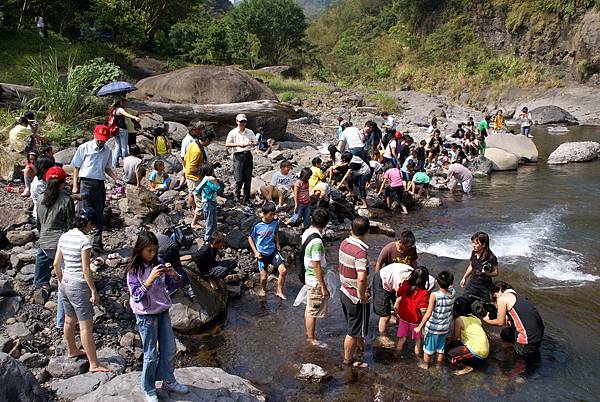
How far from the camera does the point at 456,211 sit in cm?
1315

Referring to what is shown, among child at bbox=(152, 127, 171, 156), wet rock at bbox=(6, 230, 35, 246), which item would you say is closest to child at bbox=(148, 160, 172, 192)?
child at bbox=(152, 127, 171, 156)

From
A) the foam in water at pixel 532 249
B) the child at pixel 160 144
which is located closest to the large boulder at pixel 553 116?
the foam in water at pixel 532 249

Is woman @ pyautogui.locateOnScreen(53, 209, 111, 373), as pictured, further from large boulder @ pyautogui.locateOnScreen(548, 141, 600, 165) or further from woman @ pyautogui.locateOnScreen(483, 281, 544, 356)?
large boulder @ pyautogui.locateOnScreen(548, 141, 600, 165)

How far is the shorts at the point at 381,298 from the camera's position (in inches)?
259

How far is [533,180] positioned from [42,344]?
15343mm

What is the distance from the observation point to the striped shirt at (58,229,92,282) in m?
5.05

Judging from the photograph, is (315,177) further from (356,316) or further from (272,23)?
(272,23)

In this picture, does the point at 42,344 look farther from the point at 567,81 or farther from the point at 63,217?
the point at 567,81

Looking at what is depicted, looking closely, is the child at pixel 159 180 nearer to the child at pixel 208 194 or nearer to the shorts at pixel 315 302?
the child at pixel 208 194

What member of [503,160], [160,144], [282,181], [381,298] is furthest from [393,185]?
[503,160]

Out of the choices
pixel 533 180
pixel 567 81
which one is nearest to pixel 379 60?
pixel 567 81

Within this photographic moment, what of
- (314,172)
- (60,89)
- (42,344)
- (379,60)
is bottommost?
(42,344)

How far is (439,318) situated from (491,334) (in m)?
1.43

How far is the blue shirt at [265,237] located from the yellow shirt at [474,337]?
9.66 ft
